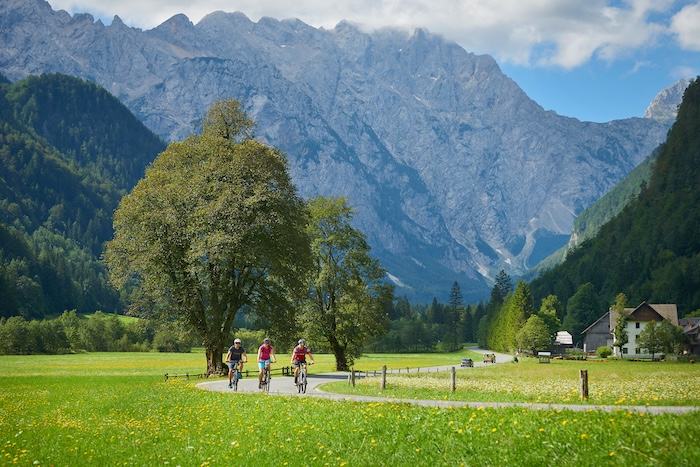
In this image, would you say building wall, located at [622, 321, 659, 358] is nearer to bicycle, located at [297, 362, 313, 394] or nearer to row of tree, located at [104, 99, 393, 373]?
row of tree, located at [104, 99, 393, 373]

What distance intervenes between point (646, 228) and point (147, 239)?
559 ft

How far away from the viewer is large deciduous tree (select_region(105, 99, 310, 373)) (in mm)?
48469

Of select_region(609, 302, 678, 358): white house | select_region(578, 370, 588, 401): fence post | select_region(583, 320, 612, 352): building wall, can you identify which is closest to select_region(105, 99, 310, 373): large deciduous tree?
select_region(578, 370, 588, 401): fence post

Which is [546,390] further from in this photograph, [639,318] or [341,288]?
[639,318]

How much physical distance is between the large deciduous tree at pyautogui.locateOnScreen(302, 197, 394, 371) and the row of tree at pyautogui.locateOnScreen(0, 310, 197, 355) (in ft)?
146

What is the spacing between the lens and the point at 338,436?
17.9 meters

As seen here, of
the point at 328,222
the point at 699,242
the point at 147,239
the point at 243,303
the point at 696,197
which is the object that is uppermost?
the point at 696,197

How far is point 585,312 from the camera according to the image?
183 metres

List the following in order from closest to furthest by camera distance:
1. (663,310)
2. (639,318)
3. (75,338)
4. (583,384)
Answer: (583,384) → (639,318) → (663,310) → (75,338)

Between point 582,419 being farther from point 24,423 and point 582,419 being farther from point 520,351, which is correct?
point 520,351

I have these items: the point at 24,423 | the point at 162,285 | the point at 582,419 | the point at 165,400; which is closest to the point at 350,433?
the point at 582,419

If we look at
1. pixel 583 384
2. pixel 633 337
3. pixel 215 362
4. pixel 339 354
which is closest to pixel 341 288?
pixel 339 354

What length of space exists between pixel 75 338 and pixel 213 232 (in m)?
108

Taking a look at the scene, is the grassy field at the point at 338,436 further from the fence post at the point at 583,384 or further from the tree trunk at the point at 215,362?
the tree trunk at the point at 215,362
